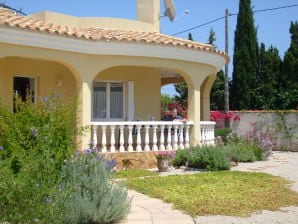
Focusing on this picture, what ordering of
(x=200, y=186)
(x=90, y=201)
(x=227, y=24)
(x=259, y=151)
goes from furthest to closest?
(x=227, y=24), (x=259, y=151), (x=200, y=186), (x=90, y=201)

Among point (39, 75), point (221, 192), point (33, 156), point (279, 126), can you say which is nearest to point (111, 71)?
point (39, 75)

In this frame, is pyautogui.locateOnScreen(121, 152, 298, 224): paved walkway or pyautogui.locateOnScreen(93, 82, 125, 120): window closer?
pyautogui.locateOnScreen(121, 152, 298, 224): paved walkway

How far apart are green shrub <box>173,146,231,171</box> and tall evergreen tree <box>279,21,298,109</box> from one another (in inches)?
576

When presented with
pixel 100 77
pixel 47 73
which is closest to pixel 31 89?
pixel 47 73

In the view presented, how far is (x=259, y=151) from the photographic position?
14.9 metres

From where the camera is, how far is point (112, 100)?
14.3 meters

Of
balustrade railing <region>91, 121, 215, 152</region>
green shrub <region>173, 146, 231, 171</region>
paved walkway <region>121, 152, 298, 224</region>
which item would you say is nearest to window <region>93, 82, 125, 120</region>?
balustrade railing <region>91, 121, 215, 152</region>

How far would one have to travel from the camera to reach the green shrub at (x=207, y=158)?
1170cm

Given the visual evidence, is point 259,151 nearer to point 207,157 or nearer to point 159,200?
point 207,157

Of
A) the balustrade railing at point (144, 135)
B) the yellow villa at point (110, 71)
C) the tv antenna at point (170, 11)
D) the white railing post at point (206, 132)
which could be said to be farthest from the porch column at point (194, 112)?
the tv antenna at point (170, 11)

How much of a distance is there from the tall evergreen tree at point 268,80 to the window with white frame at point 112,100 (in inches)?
563

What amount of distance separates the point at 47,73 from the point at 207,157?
5495 mm

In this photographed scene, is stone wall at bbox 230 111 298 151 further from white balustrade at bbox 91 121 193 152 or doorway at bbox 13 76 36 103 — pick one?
doorway at bbox 13 76 36 103

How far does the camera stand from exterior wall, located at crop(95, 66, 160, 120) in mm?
14457
